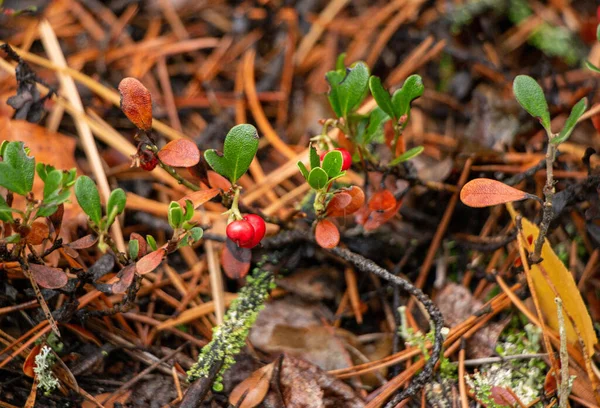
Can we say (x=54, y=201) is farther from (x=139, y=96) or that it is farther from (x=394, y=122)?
(x=394, y=122)

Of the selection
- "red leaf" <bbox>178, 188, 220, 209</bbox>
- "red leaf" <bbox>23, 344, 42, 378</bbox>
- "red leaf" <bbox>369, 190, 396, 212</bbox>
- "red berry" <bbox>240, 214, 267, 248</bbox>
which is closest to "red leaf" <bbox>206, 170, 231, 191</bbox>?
"red leaf" <bbox>178, 188, 220, 209</bbox>

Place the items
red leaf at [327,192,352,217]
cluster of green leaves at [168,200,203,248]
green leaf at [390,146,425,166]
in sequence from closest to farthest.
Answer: cluster of green leaves at [168,200,203,248] → red leaf at [327,192,352,217] → green leaf at [390,146,425,166]

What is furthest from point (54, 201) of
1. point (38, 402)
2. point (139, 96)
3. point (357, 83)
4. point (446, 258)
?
point (446, 258)

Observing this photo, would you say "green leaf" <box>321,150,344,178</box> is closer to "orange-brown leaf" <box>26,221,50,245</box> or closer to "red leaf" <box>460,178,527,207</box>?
"red leaf" <box>460,178,527,207</box>

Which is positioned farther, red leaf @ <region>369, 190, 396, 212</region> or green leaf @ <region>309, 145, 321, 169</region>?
red leaf @ <region>369, 190, 396, 212</region>

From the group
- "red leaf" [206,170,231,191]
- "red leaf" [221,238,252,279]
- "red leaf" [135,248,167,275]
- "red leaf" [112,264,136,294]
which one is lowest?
"red leaf" [221,238,252,279]

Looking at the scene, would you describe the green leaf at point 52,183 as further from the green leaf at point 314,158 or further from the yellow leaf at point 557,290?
the yellow leaf at point 557,290

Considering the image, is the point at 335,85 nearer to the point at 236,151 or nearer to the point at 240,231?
the point at 236,151
